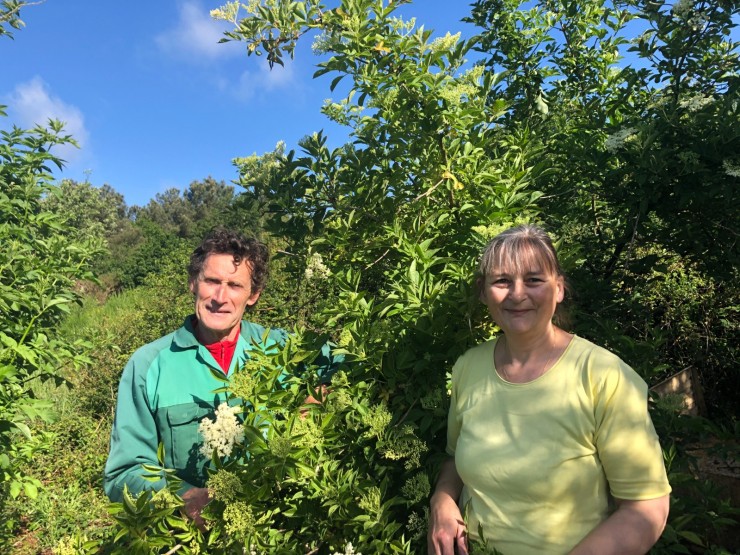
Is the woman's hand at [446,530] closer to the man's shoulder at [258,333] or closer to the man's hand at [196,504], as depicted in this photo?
the man's hand at [196,504]

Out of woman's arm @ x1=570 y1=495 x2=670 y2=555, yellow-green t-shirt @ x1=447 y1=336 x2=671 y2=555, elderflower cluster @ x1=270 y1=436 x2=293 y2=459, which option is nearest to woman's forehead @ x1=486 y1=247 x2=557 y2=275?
yellow-green t-shirt @ x1=447 y1=336 x2=671 y2=555

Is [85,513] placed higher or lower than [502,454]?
lower

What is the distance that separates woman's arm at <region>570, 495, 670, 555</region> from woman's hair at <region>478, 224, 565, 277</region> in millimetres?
634

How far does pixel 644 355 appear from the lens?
6.05 feet

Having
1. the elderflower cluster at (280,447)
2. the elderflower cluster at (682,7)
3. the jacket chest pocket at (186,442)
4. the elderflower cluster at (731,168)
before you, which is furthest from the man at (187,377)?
the elderflower cluster at (682,7)

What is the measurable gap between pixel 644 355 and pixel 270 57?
1804mm

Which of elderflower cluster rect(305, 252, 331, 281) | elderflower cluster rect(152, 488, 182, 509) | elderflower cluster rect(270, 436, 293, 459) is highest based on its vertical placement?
elderflower cluster rect(305, 252, 331, 281)

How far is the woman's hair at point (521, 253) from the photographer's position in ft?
5.08

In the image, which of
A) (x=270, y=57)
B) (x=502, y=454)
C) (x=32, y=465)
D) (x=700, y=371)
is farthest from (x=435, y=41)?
(x=32, y=465)

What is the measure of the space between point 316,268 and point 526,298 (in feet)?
3.15

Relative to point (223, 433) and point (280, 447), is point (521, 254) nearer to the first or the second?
point (280, 447)

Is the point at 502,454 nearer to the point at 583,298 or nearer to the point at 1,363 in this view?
the point at 583,298

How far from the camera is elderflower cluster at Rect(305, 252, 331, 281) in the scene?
2.22 m

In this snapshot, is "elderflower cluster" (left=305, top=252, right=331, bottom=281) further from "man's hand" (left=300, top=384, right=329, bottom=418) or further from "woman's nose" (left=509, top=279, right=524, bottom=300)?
"woman's nose" (left=509, top=279, right=524, bottom=300)
